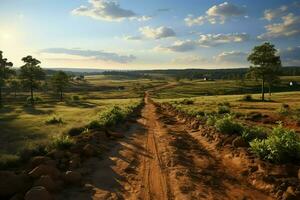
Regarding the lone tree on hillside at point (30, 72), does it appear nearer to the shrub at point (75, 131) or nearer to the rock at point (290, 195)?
the shrub at point (75, 131)

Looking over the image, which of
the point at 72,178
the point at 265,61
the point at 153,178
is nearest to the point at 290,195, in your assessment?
the point at 153,178

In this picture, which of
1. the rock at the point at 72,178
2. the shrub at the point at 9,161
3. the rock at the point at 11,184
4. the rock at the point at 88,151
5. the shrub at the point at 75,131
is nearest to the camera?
the rock at the point at 11,184

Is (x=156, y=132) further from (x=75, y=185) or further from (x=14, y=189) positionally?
(x=14, y=189)

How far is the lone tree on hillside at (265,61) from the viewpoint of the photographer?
69.0 meters

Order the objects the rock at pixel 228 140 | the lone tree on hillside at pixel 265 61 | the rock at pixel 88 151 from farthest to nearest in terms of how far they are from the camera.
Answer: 1. the lone tree on hillside at pixel 265 61
2. the rock at pixel 228 140
3. the rock at pixel 88 151

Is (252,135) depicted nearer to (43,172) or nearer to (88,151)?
(88,151)

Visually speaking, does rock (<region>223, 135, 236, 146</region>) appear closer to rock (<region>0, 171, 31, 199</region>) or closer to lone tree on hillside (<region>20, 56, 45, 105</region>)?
rock (<region>0, 171, 31, 199</region>)

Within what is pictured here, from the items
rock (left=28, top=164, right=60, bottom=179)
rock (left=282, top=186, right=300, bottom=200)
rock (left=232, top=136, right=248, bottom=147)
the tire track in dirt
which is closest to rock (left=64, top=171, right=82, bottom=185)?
rock (left=28, top=164, right=60, bottom=179)

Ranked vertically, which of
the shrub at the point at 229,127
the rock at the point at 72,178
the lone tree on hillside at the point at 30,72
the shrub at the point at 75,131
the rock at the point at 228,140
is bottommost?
the shrub at the point at 75,131

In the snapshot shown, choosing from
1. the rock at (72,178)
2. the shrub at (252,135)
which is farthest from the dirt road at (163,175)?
the shrub at (252,135)

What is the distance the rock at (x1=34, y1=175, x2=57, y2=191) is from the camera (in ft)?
38.6

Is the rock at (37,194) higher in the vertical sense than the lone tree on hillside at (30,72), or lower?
lower

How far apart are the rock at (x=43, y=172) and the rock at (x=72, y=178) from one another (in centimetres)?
34

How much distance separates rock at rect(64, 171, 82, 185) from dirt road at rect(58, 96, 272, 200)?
40 cm
